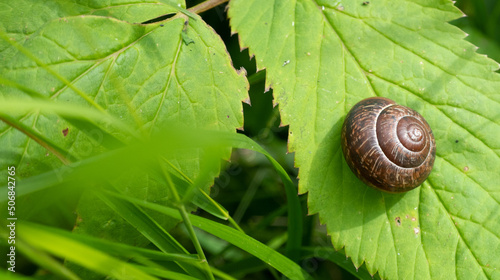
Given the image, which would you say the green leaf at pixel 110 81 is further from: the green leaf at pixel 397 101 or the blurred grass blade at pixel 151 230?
the green leaf at pixel 397 101

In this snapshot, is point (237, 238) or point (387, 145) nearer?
point (237, 238)

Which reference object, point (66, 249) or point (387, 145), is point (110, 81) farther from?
point (387, 145)

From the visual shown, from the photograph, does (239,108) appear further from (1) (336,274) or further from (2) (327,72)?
(1) (336,274)

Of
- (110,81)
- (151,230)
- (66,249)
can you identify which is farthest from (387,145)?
(66,249)

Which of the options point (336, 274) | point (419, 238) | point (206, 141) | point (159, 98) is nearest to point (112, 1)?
point (159, 98)

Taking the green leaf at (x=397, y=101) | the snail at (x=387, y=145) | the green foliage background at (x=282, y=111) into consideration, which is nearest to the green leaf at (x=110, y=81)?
the green foliage background at (x=282, y=111)
